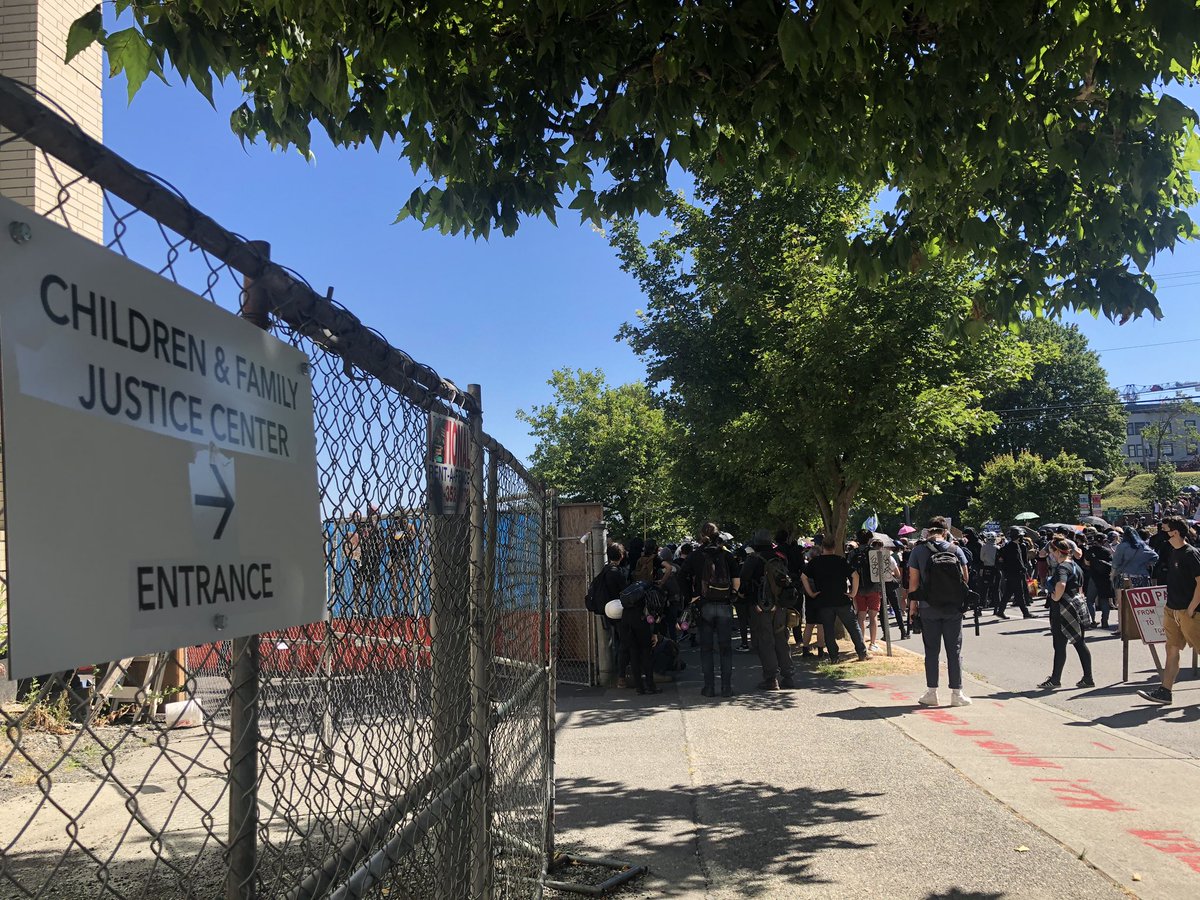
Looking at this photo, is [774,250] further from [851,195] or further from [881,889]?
[881,889]

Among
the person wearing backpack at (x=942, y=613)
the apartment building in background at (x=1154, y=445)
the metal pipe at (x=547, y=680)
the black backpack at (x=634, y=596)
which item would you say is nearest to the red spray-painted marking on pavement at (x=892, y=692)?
the person wearing backpack at (x=942, y=613)

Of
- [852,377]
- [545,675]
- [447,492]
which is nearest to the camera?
[447,492]

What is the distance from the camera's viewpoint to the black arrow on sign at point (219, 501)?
123 centimetres

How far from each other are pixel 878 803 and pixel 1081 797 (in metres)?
1.34

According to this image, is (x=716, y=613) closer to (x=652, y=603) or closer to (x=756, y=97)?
(x=652, y=603)

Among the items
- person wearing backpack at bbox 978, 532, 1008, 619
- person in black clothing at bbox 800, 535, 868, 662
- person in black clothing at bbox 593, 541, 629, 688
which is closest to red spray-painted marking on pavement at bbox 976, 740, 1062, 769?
person in black clothing at bbox 593, 541, 629, 688

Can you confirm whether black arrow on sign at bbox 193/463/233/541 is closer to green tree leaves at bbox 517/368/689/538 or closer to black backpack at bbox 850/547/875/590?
black backpack at bbox 850/547/875/590

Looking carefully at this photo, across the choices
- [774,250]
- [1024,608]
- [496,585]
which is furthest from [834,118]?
[1024,608]

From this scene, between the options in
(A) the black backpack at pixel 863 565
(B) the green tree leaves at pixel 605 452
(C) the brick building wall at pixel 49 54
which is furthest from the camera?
(B) the green tree leaves at pixel 605 452

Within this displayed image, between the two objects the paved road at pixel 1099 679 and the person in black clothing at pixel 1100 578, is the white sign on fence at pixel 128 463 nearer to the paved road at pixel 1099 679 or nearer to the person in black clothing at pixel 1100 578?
the paved road at pixel 1099 679

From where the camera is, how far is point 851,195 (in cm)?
1466

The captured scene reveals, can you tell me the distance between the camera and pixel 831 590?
12.2 m

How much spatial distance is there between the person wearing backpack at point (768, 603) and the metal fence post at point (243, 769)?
9084mm

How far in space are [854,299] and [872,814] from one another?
345 inches
